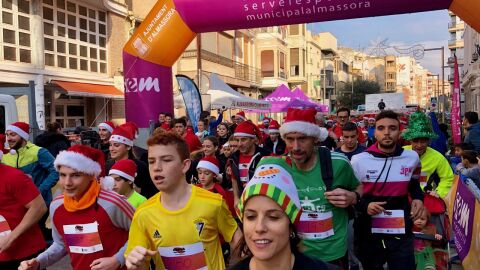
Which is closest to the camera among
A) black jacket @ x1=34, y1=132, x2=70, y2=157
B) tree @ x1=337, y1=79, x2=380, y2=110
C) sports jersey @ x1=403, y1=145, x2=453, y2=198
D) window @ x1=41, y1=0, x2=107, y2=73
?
sports jersey @ x1=403, y1=145, x2=453, y2=198

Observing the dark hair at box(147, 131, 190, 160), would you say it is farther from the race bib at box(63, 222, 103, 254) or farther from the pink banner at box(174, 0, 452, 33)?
the pink banner at box(174, 0, 452, 33)

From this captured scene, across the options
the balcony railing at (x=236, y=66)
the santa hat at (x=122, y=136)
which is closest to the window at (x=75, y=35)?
the balcony railing at (x=236, y=66)

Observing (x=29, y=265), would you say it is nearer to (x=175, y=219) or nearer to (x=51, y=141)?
(x=175, y=219)

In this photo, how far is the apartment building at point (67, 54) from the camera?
52.8 ft

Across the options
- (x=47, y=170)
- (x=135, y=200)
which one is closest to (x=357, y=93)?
(x=47, y=170)

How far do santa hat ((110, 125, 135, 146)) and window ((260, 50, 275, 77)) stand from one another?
3830 centimetres

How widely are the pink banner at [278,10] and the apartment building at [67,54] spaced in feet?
19.4

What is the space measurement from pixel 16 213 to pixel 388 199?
3.14 m

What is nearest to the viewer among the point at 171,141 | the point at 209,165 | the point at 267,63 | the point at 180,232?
the point at 180,232

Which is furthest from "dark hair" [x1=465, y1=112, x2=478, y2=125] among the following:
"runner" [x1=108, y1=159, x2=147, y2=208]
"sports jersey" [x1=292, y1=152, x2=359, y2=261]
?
"runner" [x1=108, y1=159, x2=147, y2=208]

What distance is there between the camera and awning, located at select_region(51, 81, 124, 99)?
1764cm

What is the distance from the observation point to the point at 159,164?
2904 millimetres

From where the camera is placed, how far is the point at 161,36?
10430mm

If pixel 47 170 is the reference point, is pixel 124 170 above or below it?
above
